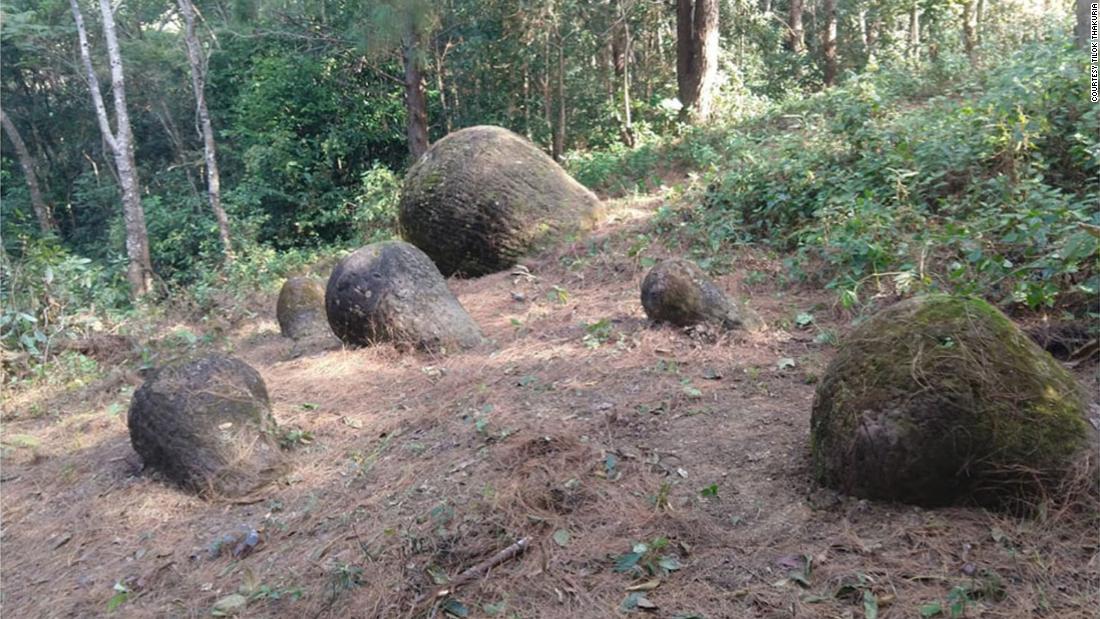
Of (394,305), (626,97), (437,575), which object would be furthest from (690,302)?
(626,97)

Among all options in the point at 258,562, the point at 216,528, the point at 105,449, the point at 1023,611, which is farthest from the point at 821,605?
the point at 105,449

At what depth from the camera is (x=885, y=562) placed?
10.0ft

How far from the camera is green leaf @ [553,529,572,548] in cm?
358

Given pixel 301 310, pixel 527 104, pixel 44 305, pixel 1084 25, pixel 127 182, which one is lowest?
pixel 301 310

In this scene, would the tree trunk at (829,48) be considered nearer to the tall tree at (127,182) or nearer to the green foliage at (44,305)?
the tall tree at (127,182)

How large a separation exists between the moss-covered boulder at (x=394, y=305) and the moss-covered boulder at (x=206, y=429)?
1567 mm

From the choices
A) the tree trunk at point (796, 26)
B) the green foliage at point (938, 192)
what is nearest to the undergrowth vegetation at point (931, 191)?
the green foliage at point (938, 192)

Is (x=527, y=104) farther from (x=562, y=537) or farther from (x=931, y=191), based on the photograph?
(x=562, y=537)

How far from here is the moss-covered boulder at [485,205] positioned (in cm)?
925

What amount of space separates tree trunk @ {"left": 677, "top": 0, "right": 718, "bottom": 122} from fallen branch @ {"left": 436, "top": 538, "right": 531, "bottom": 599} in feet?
35.2

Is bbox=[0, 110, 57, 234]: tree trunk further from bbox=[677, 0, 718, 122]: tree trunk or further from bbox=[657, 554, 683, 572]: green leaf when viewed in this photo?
bbox=[657, 554, 683, 572]: green leaf

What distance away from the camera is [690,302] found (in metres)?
5.75

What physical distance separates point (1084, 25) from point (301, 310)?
8.13m

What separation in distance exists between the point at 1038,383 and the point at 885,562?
1.04 meters
